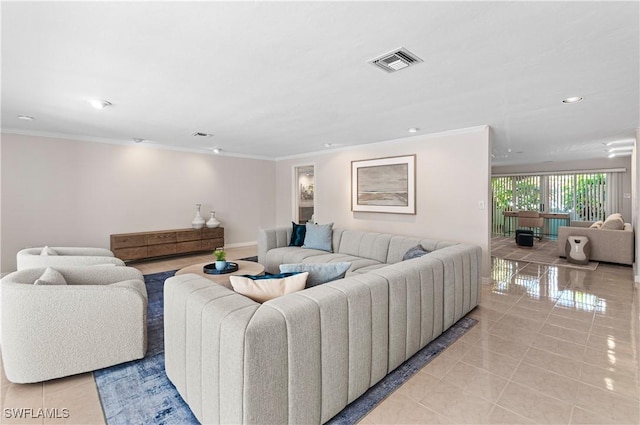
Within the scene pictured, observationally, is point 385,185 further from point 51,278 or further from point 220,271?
point 51,278

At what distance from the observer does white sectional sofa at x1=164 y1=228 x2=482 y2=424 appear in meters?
1.34

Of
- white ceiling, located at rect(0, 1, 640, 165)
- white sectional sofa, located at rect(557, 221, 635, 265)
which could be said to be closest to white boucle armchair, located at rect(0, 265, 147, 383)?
white ceiling, located at rect(0, 1, 640, 165)

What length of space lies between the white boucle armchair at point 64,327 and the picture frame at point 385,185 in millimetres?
4081

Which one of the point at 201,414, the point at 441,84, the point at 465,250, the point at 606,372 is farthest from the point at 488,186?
the point at 201,414

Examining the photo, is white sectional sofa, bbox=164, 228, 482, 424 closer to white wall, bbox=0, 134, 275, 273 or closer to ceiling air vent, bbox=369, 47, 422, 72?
ceiling air vent, bbox=369, 47, 422, 72

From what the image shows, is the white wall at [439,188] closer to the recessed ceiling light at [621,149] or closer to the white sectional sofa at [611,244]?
the white sectional sofa at [611,244]

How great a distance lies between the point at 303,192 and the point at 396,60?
558 centimetres

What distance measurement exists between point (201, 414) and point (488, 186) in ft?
13.7

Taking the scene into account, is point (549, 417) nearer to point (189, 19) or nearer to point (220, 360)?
point (220, 360)

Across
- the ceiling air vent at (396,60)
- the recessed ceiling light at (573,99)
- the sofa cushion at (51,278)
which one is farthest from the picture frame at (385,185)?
the sofa cushion at (51,278)

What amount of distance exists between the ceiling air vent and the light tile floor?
2.30 metres

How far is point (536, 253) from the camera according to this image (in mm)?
6625

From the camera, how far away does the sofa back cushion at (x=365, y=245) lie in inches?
166

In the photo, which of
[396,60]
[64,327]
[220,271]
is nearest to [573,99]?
[396,60]
